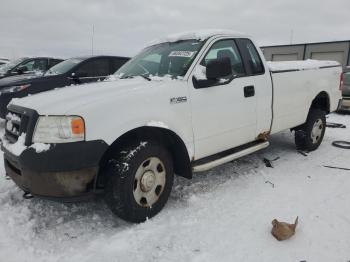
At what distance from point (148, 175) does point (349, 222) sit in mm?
2010

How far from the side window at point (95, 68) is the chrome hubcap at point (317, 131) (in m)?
5.09

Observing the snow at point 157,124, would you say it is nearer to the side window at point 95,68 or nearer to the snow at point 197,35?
the snow at point 197,35

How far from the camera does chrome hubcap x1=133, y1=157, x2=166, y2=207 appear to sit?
3.09 m

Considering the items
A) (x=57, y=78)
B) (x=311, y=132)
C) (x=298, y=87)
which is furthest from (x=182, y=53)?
(x=57, y=78)

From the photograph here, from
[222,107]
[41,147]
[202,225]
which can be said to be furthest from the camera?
[222,107]

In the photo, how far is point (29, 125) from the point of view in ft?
9.11

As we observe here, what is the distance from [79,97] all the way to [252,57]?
98.0 inches

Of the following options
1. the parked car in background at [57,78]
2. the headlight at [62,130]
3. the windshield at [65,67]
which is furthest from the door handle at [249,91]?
the windshield at [65,67]

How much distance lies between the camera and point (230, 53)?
422 cm

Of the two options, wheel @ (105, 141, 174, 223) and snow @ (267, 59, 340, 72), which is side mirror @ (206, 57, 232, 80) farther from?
snow @ (267, 59, 340, 72)

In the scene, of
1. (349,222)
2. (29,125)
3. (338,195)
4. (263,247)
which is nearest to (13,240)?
(29,125)

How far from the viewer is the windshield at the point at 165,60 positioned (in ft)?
12.0

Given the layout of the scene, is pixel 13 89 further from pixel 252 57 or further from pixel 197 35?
pixel 252 57

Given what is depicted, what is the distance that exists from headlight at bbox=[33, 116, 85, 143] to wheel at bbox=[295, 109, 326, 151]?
13.6 ft
